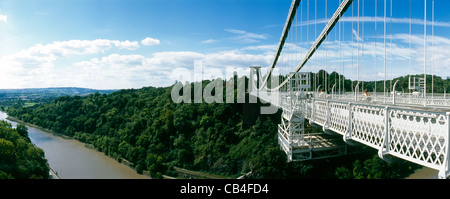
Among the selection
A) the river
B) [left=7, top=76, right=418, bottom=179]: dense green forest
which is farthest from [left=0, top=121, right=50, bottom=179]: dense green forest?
[left=7, top=76, right=418, bottom=179]: dense green forest

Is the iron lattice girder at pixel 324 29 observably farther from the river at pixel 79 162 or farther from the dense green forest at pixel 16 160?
the river at pixel 79 162

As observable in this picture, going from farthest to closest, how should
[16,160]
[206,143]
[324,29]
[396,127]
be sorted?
[206,143], [16,160], [324,29], [396,127]

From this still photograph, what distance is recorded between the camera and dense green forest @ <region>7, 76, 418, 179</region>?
19.9 meters

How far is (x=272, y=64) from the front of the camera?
29641mm

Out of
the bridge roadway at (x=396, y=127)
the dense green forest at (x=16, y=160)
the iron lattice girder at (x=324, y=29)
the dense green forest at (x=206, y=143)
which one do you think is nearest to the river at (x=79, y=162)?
the dense green forest at (x=206, y=143)

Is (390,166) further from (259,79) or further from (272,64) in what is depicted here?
(259,79)

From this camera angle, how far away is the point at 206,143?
91.7ft

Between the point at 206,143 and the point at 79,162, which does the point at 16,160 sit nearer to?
the point at 79,162

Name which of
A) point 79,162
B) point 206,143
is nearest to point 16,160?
point 79,162

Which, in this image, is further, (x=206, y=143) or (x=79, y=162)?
(x=79, y=162)

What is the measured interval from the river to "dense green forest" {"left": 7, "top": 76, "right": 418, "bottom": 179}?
1.13m

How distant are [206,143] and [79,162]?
55.1ft

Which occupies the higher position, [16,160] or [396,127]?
[396,127]
